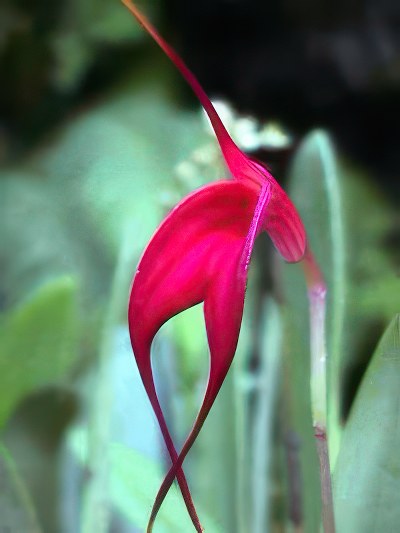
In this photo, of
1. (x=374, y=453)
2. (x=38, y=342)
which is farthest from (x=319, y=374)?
(x=38, y=342)

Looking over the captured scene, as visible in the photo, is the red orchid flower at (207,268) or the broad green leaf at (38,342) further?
the broad green leaf at (38,342)

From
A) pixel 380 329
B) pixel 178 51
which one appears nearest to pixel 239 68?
pixel 178 51

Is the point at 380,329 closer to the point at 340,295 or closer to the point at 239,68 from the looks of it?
the point at 340,295

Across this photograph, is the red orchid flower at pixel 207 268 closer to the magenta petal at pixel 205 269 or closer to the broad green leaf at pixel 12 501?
the magenta petal at pixel 205 269

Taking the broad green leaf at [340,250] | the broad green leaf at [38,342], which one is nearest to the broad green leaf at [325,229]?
the broad green leaf at [340,250]

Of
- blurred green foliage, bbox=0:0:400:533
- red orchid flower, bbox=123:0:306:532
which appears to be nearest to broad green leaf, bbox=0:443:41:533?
blurred green foliage, bbox=0:0:400:533

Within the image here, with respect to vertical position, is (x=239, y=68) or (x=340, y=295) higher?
(x=239, y=68)

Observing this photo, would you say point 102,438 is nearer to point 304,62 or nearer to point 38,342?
point 38,342

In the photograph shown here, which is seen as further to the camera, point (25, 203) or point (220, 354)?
point (25, 203)
